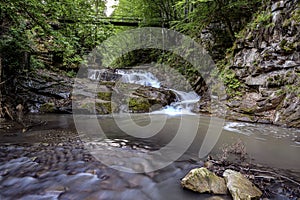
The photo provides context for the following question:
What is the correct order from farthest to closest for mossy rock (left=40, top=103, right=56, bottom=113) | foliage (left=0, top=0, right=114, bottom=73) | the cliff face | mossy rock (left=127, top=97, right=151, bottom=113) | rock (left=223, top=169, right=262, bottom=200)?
mossy rock (left=127, top=97, right=151, bottom=113), mossy rock (left=40, top=103, right=56, bottom=113), the cliff face, foliage (left=0, top=0, right=114, bottom=73), rock (left=223, top=169, right=262, bottom=200)

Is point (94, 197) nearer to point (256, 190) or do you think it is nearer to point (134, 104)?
point (256, 190)

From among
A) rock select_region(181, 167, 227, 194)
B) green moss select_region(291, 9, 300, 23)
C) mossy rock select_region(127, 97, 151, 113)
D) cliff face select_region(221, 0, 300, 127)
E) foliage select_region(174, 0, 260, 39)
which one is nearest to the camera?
rock select_region(181, 167, 227, 194)

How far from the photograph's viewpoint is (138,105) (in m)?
9.03

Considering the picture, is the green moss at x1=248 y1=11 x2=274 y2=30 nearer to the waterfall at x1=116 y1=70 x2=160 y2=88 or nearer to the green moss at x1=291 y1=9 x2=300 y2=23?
the green moss at x1=291 y1=9 x2=300 y2=23

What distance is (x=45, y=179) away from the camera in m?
2.40

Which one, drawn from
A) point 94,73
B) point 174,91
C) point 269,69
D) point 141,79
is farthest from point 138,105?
point 269,69

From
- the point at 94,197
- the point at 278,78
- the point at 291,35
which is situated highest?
the point at 291,35

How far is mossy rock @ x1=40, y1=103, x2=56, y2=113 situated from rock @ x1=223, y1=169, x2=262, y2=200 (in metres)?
7.20

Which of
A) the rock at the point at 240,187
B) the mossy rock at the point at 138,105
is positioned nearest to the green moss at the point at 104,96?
the mossy rock at the point at 138,105

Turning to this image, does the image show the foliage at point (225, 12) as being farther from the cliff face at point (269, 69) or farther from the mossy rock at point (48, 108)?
the mossy rock at point (48, 108)

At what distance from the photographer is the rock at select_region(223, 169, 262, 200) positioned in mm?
2003

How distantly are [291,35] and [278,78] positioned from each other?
1.56 m

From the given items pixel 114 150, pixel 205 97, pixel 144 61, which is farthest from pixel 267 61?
pixel 144 61


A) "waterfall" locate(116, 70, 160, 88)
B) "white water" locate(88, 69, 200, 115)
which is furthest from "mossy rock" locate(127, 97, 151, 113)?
"waterfall" locate(116, 70, 160, 88)
